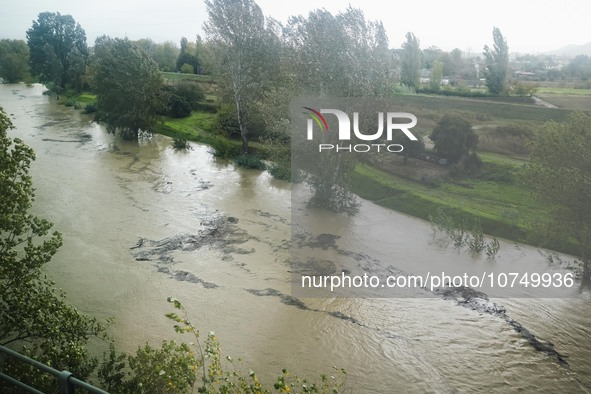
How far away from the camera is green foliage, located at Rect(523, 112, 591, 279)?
14047 millimetres

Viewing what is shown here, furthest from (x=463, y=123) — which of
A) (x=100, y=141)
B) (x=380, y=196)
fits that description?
(x=100, y=141)

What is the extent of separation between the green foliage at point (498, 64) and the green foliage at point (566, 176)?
61.4 feet

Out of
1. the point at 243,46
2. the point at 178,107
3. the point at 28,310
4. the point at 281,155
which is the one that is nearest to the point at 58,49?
the point at 178,107

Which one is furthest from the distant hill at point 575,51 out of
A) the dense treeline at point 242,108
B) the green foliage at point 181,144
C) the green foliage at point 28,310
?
the green foliage at point 28,310

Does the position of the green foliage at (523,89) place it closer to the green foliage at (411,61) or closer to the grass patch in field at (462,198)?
the green foliage at (411,61)

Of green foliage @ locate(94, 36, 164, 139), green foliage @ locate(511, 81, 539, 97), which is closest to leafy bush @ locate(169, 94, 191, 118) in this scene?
green foliage @ locate(94, 36, 164, 139)

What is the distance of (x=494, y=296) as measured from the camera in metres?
14.2

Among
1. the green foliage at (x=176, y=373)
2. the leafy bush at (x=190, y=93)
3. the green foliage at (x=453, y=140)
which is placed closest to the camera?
the green foliage at (x=176, y=373)

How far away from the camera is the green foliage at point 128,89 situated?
32375 mm

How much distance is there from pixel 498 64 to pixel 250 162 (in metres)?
17.5

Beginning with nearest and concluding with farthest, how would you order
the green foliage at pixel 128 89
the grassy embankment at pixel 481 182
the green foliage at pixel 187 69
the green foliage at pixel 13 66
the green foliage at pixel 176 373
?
the green foliage at pixel 176 373
the grassy embankment at pixel 481 182
the green foliage at pixel 128 89
the green foliage at pixel 187 69
the green foliage at pixel 13 66

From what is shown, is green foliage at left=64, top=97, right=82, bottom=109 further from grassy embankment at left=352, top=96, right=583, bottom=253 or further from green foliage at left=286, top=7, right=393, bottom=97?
green foliage at left=286, top=7, right=393, bottom=97

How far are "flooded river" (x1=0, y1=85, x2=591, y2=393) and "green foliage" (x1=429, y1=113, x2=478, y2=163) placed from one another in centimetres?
528

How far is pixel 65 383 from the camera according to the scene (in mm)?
3947
